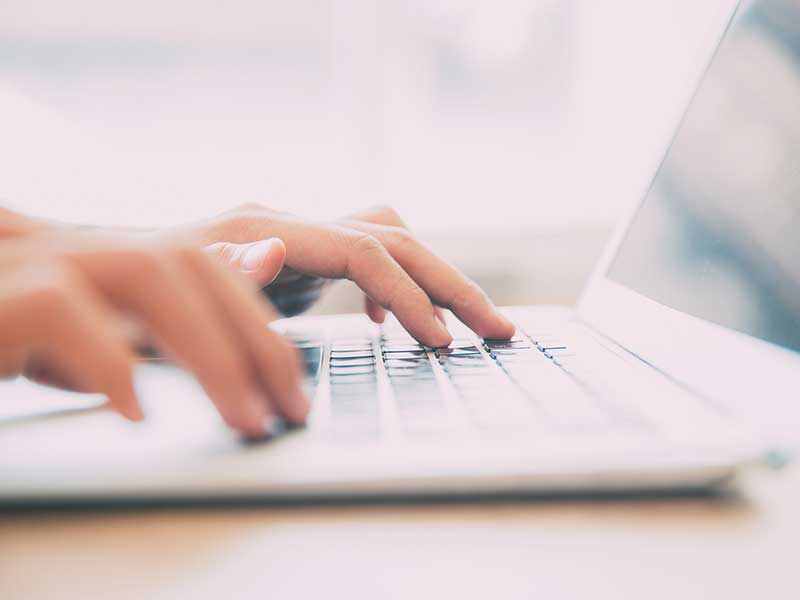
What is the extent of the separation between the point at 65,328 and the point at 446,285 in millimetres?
312

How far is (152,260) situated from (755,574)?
0.80 feet

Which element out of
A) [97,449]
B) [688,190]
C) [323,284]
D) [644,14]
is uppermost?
[644,14]

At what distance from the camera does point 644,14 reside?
1.10 meters

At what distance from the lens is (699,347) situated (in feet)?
1.22

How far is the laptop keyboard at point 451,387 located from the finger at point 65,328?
89 mm

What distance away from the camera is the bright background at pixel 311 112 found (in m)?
1.12

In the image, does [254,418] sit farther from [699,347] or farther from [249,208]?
[249,208]

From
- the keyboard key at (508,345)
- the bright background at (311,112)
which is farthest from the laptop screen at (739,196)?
the bright background at (311,112)

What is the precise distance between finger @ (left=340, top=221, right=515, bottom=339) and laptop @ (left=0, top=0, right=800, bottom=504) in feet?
0.05

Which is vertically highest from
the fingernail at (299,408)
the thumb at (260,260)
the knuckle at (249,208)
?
the thumb at (260,260)

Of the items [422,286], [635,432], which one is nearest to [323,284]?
[422,286]

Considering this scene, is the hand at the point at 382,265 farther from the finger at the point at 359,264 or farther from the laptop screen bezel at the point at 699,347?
the laptop screen bezel at the point at 699,347

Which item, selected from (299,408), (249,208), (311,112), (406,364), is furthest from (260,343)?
(311,112)

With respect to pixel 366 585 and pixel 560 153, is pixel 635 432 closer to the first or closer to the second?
pixel 366 585
